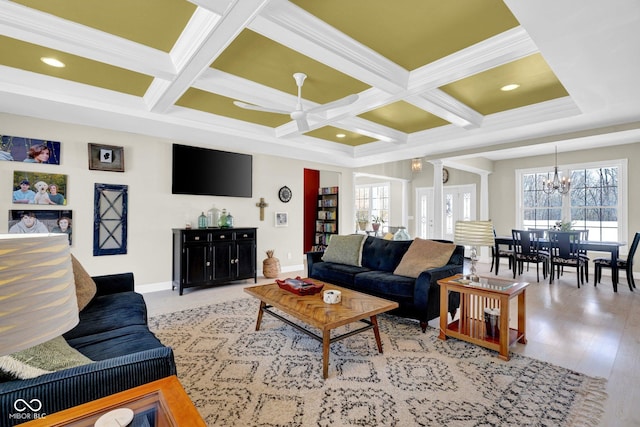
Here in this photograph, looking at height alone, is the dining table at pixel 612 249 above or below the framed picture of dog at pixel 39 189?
below

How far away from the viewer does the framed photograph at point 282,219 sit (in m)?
6.24

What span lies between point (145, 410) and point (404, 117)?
4573 mm

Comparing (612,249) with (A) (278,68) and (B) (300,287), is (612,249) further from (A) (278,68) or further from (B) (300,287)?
(A) (278,68)

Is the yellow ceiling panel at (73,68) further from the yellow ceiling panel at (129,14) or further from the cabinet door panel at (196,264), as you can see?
the cabinet door panel at (196,264)

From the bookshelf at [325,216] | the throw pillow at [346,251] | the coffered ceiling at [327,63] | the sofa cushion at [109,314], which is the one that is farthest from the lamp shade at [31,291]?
the bookshelf at [325,216]

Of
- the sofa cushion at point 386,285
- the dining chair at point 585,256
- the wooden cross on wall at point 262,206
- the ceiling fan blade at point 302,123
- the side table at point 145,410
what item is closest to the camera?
the side table at point 145,410

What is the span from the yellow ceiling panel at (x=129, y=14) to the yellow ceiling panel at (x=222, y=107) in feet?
3.49

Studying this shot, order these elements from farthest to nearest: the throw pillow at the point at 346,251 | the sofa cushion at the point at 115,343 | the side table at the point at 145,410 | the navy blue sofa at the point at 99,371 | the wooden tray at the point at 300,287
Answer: the throw pillow at the point at 346,251 < the wooden tray at the point at 300,287 < the sofa cushion at the point at 115,343 < the navy blue sofa at the point at 99,371 < the side table at the point at 145,410

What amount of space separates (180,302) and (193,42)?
10.4 feet

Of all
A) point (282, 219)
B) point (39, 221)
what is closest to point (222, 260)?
point (282, 219)

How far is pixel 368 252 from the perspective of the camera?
428cm

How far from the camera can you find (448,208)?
8781 millimetres

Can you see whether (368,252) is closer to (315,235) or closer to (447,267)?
(447,267)

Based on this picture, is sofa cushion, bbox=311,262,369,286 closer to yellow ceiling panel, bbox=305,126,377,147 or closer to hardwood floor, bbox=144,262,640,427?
hardwood floor, bbox=144,262,640,427
